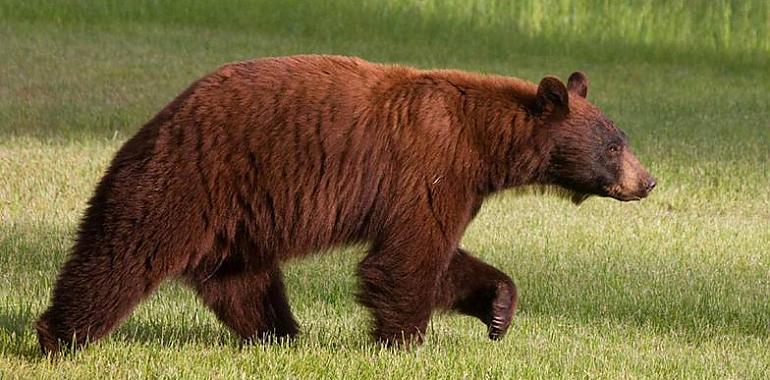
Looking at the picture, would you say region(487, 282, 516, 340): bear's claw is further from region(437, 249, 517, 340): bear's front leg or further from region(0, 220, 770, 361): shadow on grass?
region(0, 220, 770, 361): shadow on grass

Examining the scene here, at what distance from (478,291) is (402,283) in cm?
65

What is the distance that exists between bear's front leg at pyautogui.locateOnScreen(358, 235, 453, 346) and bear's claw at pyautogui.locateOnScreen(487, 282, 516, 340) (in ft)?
1.36

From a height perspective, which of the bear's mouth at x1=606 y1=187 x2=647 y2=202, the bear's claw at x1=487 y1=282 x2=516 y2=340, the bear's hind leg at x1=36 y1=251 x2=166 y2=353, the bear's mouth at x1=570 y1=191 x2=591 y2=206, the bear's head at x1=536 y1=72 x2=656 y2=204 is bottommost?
the bear's claw at x1=487 y1=282 x2=516 y2=340

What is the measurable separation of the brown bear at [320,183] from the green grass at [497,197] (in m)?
0.27

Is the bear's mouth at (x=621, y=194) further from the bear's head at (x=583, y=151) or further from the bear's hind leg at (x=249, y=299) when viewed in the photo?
the bear's hind leg at (x=249, y=299)

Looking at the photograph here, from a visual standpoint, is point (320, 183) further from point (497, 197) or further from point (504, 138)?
point (497, 197)

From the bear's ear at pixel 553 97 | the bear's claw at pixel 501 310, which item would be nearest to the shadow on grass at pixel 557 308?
the bear's claw at pixel 501 310

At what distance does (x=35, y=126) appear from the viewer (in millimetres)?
15258

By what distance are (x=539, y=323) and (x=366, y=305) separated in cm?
166

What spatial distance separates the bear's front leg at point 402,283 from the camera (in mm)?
6852

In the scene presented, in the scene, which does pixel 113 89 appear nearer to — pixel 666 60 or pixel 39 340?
pixel 666 60

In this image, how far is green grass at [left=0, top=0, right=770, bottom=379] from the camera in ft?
23.8

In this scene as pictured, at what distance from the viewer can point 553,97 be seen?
7242 mm

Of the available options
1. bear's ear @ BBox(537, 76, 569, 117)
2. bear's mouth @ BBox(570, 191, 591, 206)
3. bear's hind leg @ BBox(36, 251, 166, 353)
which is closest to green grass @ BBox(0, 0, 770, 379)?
bear's hind leg @ BBox(36, 251, 166, 353)
